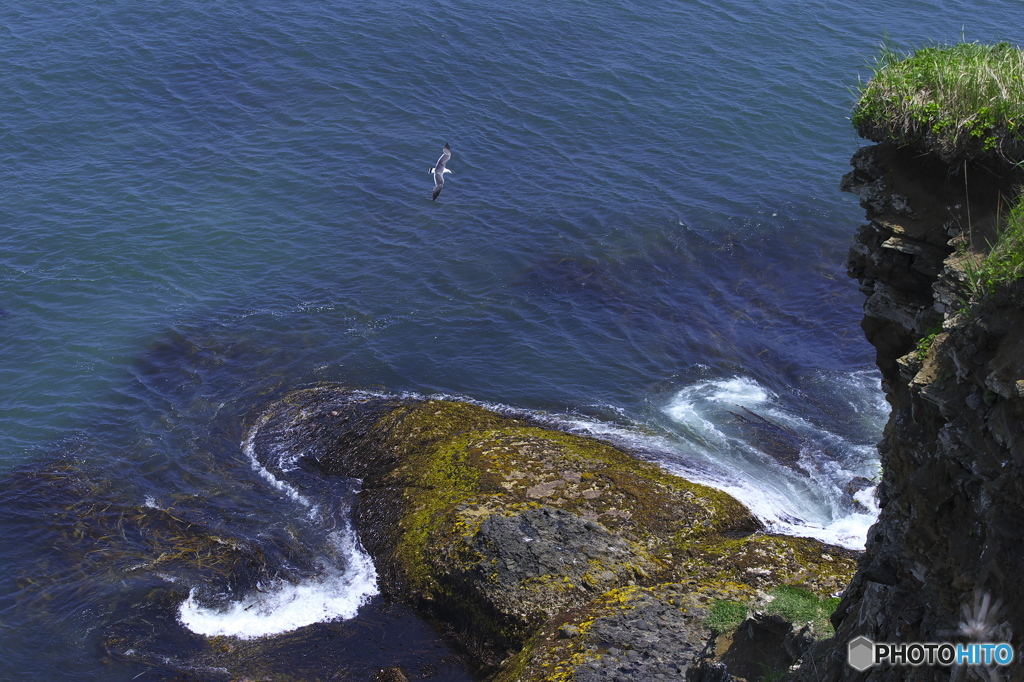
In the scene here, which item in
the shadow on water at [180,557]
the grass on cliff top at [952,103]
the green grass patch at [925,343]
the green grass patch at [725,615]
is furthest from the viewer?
the shadow on water at [180,557]

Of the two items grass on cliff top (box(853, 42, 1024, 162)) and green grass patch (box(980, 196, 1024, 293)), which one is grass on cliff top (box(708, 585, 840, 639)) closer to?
green grass patch (box(980, 196, 1024, 293))

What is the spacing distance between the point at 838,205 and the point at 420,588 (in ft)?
92.6

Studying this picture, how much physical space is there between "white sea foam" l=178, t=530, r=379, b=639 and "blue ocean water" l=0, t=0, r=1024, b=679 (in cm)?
10

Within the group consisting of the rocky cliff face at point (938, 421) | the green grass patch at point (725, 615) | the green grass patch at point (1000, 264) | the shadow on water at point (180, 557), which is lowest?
the shadow on water at point (180, 557)

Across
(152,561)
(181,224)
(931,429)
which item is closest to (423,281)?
(181,224)

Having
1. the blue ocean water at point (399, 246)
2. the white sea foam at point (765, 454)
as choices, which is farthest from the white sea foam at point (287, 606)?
the white sea foam at point (765, 454)

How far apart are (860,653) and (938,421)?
328 centimetres

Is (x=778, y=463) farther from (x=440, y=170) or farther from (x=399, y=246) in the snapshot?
(x=399, y=246)

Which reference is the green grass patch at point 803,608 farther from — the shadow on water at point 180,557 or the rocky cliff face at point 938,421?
the shadow on water at point 180,557

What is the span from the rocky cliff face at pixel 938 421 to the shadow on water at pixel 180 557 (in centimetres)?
964

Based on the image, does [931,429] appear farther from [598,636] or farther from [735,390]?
[735,390]

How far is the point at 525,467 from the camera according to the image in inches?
884

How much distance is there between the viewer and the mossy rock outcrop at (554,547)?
17.1 m

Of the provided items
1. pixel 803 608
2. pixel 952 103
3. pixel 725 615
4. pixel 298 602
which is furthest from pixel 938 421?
pixel 298 602
